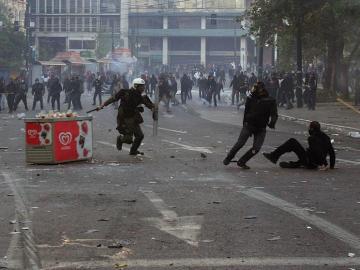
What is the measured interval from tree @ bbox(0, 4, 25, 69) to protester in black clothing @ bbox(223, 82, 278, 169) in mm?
50035

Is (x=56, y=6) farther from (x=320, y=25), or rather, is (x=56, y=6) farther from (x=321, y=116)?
(x=321, y=116)

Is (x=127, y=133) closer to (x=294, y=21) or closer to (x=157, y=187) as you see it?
(x=157, y=187)

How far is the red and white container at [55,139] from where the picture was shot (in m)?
12.3

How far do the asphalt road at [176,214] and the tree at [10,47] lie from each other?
156ft

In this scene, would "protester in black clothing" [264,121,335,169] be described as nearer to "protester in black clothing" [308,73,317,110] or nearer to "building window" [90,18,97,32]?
"protester in black clothing" [308,73,317,110]

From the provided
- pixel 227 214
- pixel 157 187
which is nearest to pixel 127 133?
pixel 157 187

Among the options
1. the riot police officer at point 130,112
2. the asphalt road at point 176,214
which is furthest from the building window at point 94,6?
the riot police officer at point 130,112

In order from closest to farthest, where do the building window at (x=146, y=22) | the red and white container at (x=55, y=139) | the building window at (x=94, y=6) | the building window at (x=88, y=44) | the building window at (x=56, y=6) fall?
the red and white container at (x=55, y=139), the building window at (x=88, y=44), the building window at (x=146, y=22), the building window at (x=56, y=6), the building window at (x=94, y=6)

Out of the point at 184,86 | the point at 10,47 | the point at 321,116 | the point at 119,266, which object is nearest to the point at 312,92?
the point at 321,116

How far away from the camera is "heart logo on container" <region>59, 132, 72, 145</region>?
12391 millimetres

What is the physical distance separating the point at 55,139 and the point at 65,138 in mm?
236

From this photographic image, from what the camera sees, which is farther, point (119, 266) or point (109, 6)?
point (109, 6)

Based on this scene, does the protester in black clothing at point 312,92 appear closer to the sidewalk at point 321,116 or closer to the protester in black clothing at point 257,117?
the sidewalk at point 321,116

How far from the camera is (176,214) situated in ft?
26.1
